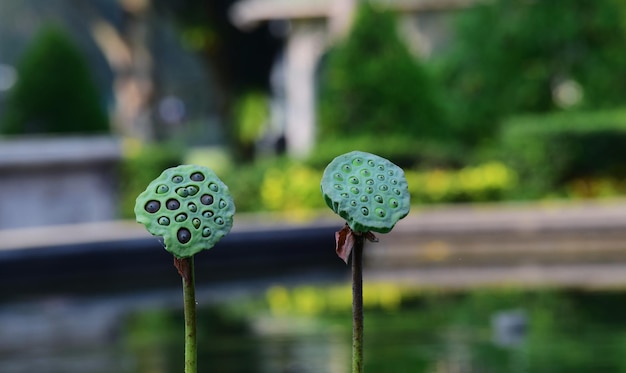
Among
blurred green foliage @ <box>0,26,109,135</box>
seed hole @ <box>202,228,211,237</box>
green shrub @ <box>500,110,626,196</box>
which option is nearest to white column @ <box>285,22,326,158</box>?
blurred green foliage @ <box>0,26,109,135</box>

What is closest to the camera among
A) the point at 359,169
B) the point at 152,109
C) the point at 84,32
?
the point at 359,169

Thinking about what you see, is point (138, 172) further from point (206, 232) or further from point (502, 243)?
point (206, 232)

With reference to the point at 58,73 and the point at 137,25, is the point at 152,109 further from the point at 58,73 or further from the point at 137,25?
the point at 58,73

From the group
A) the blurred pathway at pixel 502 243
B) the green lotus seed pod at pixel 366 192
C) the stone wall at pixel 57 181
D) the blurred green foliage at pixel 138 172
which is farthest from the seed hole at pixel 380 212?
the blurred green foliage at pixel 138 172

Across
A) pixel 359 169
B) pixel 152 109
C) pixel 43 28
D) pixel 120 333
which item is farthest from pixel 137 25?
pixel 359 169

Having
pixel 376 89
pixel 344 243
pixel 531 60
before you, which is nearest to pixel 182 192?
pixel 344 243
